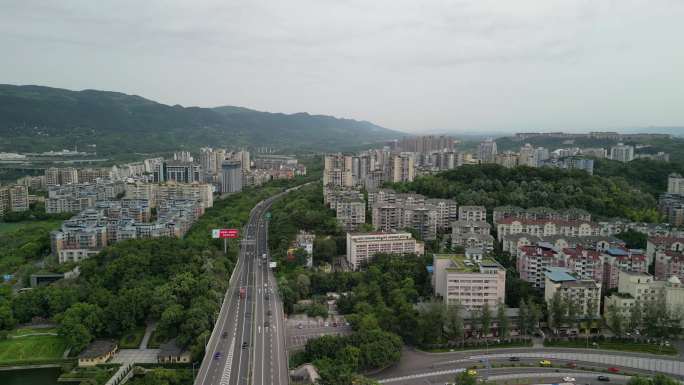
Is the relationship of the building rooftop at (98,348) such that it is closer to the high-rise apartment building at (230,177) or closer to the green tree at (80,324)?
the green tree at (80,324)

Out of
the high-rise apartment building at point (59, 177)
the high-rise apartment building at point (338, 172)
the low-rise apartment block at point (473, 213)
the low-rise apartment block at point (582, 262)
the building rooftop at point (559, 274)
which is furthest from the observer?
the high-rise apartment building at point (59, 177)

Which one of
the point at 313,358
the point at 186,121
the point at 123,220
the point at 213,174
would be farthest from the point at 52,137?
the point at 313,358

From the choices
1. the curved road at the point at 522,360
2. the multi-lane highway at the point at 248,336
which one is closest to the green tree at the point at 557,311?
the curved road at the point at 522,360

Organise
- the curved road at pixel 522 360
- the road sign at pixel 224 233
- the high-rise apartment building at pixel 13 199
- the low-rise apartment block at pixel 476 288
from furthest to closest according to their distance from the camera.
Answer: the high-rise apartment building at pixel 13 199
the road sign at pixel 224 233
the low-rise apartment block at pixel 476 288
the curved road at pixel 522 360

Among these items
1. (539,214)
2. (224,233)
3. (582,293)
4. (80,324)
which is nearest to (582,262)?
(582,293)

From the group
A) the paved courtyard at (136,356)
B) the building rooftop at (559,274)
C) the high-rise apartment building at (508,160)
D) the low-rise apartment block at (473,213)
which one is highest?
the high-rise apartment building at (508,160)

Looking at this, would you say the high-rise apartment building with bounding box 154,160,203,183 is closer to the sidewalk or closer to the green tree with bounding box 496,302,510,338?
the sidewalk
